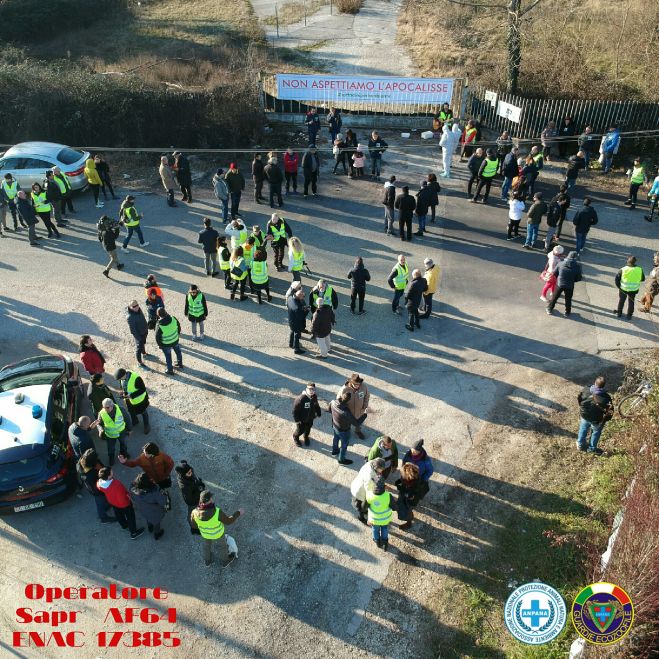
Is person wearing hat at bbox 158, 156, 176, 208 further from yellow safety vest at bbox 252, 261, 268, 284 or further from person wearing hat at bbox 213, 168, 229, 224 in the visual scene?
yellow safety vest at bbox 252, 261, 268, 284

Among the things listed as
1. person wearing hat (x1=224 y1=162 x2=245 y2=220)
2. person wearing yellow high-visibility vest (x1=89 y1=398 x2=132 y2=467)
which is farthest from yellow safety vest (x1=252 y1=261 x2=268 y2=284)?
person wearing yellow high-visibility vest (x1=89 y1=398 x2=132 y2=467)

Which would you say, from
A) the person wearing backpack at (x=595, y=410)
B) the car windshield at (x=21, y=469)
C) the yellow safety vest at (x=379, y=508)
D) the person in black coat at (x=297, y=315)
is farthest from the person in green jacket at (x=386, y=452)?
the car windshield at (x=21, y=469)

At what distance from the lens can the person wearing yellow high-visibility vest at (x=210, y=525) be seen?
825 centimetres

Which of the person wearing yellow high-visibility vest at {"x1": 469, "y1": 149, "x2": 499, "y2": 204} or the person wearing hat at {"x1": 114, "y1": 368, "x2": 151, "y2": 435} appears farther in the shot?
the person wearing yellow high-visibility vest at {"x1": 469, "y1": 149, "x2": 499, "y2": 204}

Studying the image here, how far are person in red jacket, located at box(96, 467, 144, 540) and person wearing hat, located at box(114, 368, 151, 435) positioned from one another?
1.84 m

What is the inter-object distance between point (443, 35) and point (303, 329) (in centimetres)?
2283

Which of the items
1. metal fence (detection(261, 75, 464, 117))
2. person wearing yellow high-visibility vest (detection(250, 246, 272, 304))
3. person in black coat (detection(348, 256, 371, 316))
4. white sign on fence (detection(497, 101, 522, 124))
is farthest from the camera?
metal fence (detection(261, 75, 464, 117))

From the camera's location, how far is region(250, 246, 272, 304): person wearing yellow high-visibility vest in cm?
1368

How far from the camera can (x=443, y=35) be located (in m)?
30.0


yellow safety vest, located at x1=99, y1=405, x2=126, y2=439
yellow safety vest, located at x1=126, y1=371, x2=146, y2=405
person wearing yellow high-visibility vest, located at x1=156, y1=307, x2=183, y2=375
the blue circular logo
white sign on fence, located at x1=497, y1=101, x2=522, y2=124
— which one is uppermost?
white sign on fence, located at x1=497, y1=101, x2=522, y2=124

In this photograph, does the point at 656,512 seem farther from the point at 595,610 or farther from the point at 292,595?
the point at 292,595

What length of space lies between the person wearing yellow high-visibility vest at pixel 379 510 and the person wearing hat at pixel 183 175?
12.3 m

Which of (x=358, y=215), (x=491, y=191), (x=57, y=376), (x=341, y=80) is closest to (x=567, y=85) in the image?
(x=491, y=191)

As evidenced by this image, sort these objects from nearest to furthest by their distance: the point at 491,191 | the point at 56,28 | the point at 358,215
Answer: the point at 358,215 → the point at 491,191 → the point at 56,28
